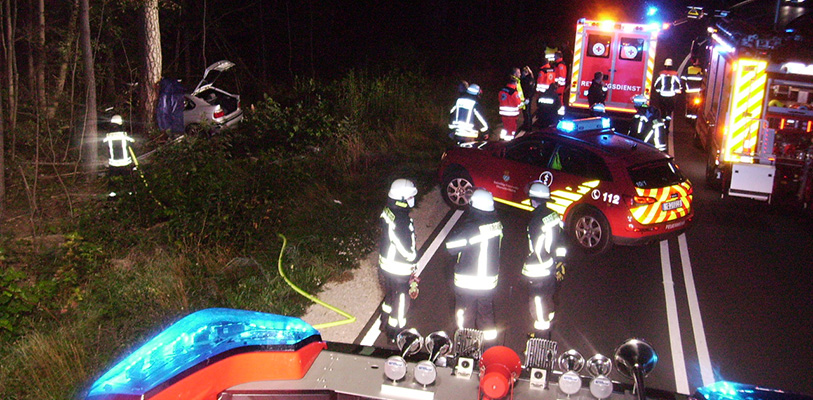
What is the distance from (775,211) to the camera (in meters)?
11.1

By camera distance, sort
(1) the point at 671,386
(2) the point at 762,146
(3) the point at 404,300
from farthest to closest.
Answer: (2) the point at 762,146, (3) the point at 404,300, (1) the point at 671,386

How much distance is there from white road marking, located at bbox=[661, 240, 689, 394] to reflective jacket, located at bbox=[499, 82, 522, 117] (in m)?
4.65

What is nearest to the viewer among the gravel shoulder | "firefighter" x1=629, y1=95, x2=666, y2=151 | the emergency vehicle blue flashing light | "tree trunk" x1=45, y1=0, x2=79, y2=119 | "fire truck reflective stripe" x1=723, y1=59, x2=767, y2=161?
the gravel shoulder

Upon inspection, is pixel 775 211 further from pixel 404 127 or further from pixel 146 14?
pixel 146 14

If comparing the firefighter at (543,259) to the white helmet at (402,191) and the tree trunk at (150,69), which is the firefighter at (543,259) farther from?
the tree trunk at (150,69)

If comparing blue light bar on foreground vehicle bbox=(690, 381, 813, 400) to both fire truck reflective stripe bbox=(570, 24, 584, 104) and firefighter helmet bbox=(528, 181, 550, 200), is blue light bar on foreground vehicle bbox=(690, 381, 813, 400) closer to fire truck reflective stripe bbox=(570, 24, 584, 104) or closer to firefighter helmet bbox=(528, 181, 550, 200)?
firefighter helmet bbox=(528, 181, 550, 200)

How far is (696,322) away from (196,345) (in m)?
5.79

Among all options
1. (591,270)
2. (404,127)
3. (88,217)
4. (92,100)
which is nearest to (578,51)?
(404,127)

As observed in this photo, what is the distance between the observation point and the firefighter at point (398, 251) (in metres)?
6.19

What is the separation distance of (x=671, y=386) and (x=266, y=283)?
164 inches

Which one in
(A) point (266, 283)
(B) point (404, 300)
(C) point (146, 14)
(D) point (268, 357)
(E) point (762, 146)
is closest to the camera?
(D) point (268, 357)

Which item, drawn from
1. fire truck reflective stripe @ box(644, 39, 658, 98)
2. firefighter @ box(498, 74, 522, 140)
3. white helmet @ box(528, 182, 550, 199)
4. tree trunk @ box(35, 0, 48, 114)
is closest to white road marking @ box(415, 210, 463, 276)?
white helmet @ box(528, 182, 550, 199)

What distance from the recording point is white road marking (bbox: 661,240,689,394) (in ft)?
19.9

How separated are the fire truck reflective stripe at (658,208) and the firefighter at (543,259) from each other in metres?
2.53
